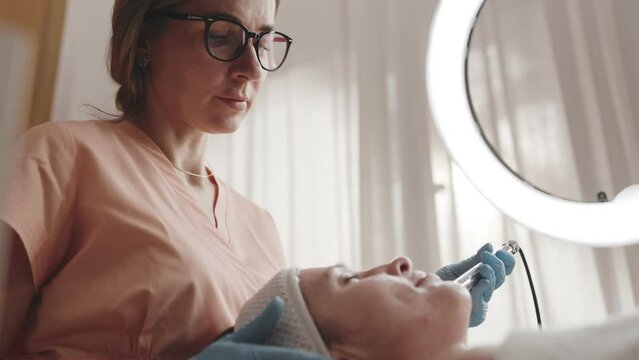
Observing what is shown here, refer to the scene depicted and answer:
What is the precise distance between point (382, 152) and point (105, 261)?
3.33 feet

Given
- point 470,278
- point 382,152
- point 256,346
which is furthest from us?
point 382,152

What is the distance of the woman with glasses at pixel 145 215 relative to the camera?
892 millimetres

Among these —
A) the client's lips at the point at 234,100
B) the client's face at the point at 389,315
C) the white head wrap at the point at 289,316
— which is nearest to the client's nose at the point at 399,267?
the client's face at the point at 389,315

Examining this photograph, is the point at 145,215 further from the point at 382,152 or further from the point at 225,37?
the point at 382,152

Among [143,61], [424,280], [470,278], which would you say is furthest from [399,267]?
[143,61]

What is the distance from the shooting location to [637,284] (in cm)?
141

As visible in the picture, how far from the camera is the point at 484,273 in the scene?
1.10 metres

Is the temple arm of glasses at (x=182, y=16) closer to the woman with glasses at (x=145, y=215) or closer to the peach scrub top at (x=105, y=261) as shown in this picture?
the woman with glasses at (x=145, y=215)

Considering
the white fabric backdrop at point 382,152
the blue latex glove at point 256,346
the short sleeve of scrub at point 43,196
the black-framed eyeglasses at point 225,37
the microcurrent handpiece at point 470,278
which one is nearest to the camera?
the blue latex glove at point 256,346

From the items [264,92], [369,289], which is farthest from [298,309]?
[264,92]

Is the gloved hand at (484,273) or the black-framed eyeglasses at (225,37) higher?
the black-framed eyeglasses at (225,37)

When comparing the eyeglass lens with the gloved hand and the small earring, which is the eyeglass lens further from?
the gloved hand

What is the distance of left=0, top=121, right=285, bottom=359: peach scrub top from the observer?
0.89m

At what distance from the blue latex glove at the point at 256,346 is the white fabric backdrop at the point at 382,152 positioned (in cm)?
83
